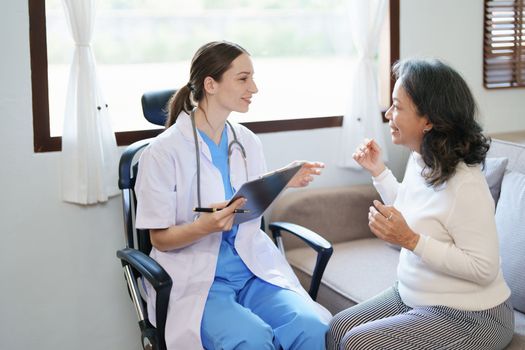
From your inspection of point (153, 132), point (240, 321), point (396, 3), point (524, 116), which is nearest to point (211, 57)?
point (153, 132)

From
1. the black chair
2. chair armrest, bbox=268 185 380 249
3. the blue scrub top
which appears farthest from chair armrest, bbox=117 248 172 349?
chair armrest, bbox=268 185 380 249

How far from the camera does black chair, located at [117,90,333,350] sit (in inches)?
70.4

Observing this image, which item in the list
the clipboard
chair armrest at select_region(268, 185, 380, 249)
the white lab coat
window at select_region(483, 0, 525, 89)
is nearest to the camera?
the clipboard

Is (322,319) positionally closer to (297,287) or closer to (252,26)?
(297,287)

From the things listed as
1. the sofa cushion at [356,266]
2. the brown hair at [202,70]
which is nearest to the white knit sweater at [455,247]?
the sofa cushion at [356,266]

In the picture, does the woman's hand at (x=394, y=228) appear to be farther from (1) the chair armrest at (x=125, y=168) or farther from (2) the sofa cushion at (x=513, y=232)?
(1) the chair armrest at (x=125, y=168)

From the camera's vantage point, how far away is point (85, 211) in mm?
2527

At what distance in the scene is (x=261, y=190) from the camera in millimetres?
1826

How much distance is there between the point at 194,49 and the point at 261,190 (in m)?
1.14

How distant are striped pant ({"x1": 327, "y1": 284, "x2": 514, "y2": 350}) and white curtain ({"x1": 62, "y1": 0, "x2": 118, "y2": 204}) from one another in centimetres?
116

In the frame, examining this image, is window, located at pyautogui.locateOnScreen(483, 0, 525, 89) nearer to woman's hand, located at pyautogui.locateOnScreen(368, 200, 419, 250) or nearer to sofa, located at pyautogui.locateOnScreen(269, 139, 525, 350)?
sofa, located at pyautogui.locateOnScreen(269, 139, 525, 350)

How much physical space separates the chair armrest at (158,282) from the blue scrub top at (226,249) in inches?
10.0

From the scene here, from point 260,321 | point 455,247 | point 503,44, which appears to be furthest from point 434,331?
point 503,44

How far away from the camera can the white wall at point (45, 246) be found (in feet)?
7.72
